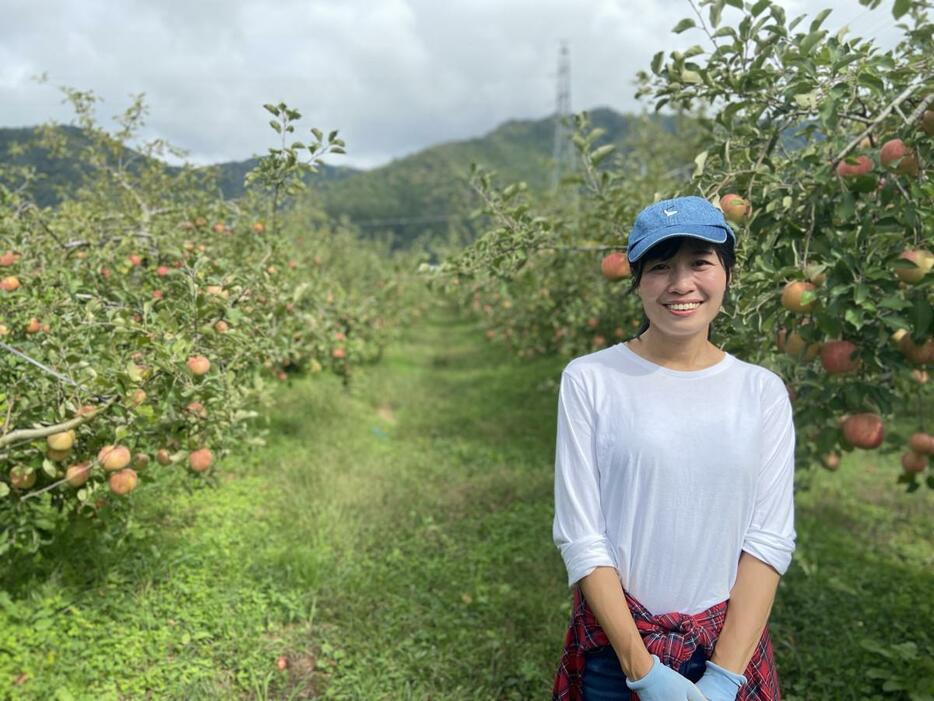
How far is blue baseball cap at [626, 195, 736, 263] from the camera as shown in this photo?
1192mm

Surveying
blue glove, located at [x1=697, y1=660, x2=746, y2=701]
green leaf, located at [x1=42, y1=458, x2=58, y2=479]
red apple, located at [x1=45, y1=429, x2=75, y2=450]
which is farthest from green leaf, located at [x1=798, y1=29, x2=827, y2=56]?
green leaf, located at [x1=42, y1=458, x2=58, y2=479]

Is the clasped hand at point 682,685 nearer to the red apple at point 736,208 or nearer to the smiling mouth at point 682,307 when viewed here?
the smiling mouth at point 682,307

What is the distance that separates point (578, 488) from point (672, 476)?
17cm

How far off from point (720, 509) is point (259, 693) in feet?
6.53

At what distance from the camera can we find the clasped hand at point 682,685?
1164mm

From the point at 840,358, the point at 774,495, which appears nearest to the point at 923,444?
the point at 840,358

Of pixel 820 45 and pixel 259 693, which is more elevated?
pixel 820 45

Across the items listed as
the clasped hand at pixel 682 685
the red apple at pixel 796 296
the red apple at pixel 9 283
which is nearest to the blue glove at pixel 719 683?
the clasped hand at pixel 682 685

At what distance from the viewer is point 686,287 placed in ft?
4.00

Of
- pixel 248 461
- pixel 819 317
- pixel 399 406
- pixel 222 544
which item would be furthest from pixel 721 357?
pixel 399 406

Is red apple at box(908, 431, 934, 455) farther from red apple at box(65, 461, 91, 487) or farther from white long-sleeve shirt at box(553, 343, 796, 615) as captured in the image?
red apple at box(65, 461, 91, 487)

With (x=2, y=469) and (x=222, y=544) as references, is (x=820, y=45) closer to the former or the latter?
(x=2, y=469)

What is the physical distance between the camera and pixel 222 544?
3.54m

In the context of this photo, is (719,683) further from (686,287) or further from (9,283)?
(9,283)
